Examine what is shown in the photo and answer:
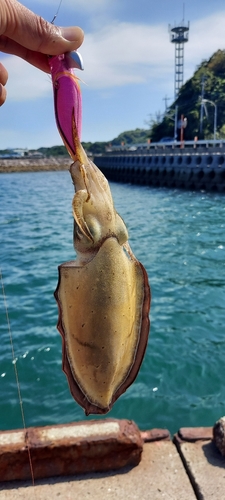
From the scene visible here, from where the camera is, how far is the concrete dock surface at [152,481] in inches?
151

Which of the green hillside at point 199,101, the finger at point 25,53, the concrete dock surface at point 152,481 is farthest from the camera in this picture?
the green hillside at point 199,101

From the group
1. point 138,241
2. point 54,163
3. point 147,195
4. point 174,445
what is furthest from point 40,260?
point 54,163

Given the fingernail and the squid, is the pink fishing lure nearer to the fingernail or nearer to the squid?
the squid

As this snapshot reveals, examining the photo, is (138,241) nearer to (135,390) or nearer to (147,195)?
(135,390)

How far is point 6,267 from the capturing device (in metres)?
14.9

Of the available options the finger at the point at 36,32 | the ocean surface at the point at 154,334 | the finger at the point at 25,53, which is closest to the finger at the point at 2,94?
the finger at the point at 25,53

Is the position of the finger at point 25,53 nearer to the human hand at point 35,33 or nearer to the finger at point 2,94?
the human hand at point 35,33

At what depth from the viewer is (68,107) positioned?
73.0 inches

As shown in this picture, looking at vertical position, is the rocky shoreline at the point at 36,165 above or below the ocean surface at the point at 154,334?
below

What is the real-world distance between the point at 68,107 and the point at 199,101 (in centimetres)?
9488

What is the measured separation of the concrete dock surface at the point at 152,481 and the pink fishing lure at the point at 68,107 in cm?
308

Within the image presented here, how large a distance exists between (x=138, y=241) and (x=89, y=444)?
14.7 m

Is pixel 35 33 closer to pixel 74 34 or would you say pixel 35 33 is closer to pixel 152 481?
pixel 74 34

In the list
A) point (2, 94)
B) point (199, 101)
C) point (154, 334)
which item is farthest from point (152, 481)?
point (199, 101)
